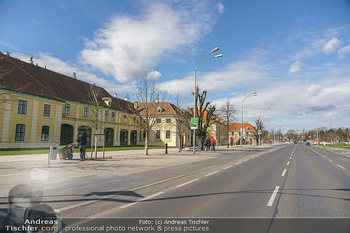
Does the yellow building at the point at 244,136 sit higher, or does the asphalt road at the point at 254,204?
the yellow building at the point at 244,136

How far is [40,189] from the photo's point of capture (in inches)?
158

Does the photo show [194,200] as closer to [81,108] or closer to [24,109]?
[24,109]

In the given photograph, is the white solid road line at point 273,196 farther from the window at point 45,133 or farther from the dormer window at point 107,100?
the dormer window at point 107,100

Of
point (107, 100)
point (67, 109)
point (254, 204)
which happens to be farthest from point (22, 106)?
point (254, 204)

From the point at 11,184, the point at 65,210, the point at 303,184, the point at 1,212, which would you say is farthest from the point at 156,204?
the point at 303,184

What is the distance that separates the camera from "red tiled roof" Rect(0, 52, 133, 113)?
24438 millimetres

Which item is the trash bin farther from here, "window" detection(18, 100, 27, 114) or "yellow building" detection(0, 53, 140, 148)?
"window" detection(18, 100, 27, 114)

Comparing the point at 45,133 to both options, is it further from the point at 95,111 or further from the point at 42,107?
the point at 95,111

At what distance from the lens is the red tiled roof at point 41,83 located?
24.4 metres

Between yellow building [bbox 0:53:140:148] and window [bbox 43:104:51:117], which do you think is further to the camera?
window [bbox 43:104:51:117]

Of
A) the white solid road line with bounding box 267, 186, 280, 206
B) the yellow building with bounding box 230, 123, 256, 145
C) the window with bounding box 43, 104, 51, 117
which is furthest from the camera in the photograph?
the yellow building with bounding box 230, 123, 256, 145

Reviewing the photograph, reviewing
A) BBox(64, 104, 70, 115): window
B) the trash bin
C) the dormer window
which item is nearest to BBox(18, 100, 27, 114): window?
BBox(64, 104, 70, 115): window

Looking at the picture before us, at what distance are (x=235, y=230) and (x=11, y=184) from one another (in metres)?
7.21

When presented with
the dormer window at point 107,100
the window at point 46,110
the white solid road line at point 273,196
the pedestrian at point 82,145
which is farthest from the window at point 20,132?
the white solid road line at point 273,196
